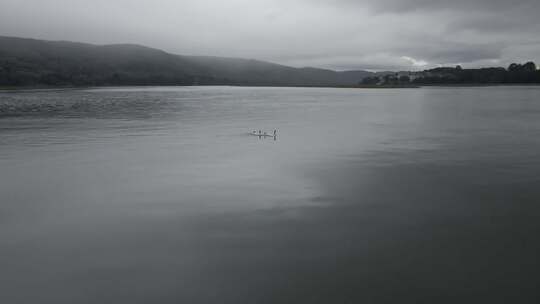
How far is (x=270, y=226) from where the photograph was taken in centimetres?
1159

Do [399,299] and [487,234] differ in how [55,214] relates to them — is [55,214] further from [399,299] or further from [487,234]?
[487,234]

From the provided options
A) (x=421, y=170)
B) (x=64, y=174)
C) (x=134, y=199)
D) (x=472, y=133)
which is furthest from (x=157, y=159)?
(x=472, y=133)

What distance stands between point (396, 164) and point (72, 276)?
16.0m

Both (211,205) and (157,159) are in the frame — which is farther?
(157,159)

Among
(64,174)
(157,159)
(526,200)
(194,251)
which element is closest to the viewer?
(194,251)

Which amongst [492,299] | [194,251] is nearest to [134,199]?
[194,251]

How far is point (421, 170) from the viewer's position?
18531 mm

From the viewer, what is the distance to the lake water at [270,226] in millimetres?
8312

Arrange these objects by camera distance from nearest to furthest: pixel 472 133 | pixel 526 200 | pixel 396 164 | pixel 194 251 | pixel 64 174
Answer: pixel 194 251 → pixel 526 200 → pixel 64 174 → pixel 396 164 → pixel 472 133

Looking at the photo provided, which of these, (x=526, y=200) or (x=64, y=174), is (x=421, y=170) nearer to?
(x=526, y=200)

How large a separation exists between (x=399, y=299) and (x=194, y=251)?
5151 mm

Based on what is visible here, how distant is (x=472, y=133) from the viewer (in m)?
32.1

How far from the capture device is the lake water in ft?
27.3

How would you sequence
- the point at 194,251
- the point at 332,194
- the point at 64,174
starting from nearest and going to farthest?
the point at 194,251 < the point at 332,194 < the point at 64,174
